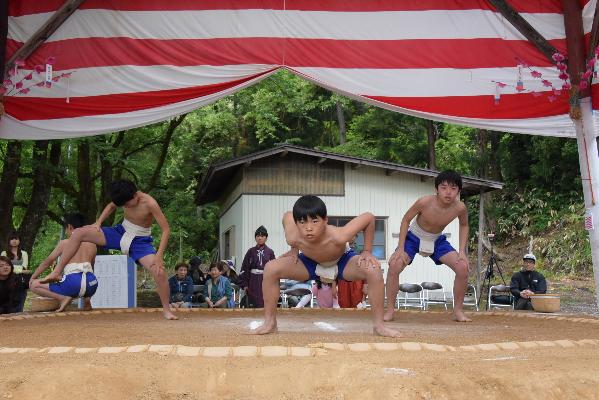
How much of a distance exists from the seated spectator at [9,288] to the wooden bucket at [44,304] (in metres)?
0.15

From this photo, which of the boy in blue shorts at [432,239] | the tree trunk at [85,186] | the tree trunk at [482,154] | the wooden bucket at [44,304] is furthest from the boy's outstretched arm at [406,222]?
the tree trunk at [482,154]

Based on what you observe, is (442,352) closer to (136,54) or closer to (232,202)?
(136,54)

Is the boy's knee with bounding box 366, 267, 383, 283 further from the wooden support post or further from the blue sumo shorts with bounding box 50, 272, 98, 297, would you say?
the wooden support post

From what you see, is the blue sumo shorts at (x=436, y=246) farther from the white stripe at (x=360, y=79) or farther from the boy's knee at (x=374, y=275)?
the white stripe at (x=360, y=79)

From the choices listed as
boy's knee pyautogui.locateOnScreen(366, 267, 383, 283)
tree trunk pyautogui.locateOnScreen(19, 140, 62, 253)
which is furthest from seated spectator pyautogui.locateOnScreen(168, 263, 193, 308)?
boy's knee pyautogui.locateOnScreen(366, 267, 383, 283)

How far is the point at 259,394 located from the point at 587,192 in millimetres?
4028

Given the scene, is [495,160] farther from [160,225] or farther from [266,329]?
[266,329]

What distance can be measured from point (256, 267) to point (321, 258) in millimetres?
3370

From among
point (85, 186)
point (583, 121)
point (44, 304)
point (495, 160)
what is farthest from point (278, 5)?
point (495, 160)

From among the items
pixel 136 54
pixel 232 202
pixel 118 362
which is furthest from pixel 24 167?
pixel 118 362

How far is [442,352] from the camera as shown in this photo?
2.79m

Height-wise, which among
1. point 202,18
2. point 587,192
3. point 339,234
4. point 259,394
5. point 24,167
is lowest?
point 259,394

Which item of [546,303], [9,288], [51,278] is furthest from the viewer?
[546,303]

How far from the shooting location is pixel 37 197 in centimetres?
889
